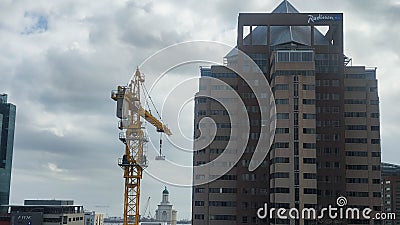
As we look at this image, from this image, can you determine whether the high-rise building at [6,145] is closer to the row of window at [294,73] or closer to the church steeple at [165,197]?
the church steeple at [165,197]

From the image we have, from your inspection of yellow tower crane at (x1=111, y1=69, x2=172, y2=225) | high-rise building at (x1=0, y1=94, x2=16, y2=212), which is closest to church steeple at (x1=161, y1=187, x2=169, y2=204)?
high-rise building at (x1=0, y1=94, x2=16, y2=212)

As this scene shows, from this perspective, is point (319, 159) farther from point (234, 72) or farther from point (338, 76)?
point (234, 72)

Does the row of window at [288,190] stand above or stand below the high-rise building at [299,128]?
below

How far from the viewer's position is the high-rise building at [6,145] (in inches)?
4818

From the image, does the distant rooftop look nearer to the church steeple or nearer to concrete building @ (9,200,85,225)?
concrete building @ (9,200,85,225)

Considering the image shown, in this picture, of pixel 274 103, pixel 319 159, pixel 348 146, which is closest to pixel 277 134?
pixel 274 103

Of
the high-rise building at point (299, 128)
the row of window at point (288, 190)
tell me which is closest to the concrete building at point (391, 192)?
the high-rise building at point (299, 128)

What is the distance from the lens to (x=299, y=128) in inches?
2442

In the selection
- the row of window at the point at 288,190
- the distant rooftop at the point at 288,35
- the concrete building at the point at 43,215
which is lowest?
the concrete building at the point at 43,215

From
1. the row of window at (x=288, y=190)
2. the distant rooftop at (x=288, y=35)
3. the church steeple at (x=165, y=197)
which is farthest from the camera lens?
the church steeple at (x=165, y=197)

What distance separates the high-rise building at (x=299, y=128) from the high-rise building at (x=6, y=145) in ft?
219

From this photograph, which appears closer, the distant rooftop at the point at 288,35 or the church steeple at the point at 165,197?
the distant rooftop at the point at 288,35

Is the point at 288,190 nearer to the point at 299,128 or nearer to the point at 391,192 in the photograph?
the point at 299,128

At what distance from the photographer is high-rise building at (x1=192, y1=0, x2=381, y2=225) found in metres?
61.7
